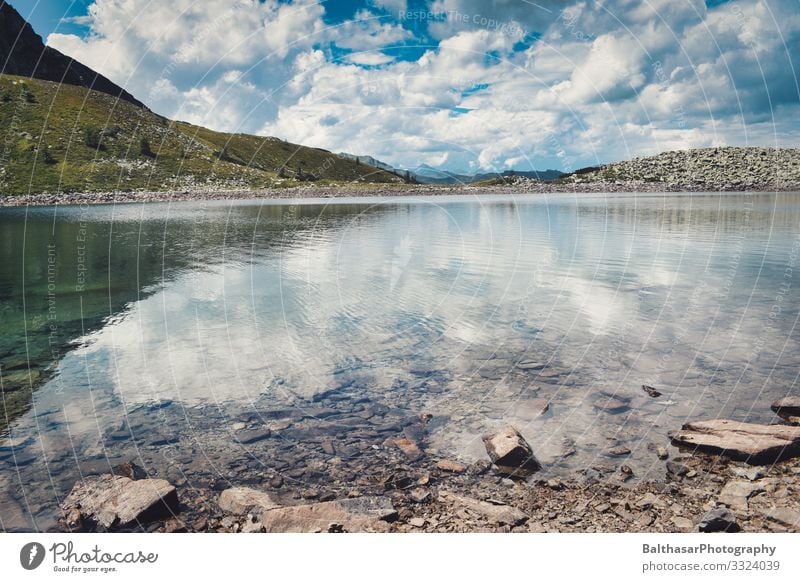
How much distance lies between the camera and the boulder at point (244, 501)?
10351mm

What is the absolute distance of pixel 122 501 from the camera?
10.5 m

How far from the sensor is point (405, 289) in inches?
1253

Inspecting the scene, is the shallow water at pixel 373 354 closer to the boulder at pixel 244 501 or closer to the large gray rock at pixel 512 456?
the large gray rock at pixel 512 456

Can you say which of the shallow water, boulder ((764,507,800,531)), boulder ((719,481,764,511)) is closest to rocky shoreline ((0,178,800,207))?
the shallow water

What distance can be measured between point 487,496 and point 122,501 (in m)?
7.74

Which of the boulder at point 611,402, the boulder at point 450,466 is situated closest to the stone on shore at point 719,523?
the boulder at point 450,466

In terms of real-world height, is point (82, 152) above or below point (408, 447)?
above

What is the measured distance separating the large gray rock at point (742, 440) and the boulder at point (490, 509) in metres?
5.56

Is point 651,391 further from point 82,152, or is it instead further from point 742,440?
point 82,152

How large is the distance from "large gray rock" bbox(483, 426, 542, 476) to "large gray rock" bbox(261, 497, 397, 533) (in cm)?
312

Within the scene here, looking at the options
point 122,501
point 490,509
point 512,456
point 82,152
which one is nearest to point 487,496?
point 490,509

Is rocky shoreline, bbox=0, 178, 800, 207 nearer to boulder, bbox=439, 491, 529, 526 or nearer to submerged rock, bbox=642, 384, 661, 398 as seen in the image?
submerged rock, bbox=642, 384, 661, 398
